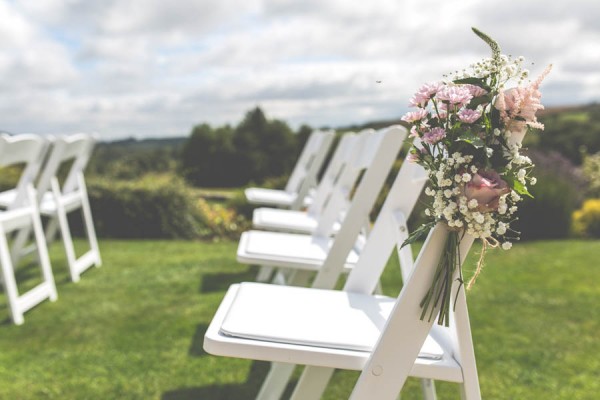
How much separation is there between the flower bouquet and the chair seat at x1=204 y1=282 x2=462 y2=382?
37 centimetres

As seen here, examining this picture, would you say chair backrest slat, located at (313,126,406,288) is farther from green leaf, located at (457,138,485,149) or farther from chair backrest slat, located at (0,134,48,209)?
chair backrest slat, located at (0,134,48,209)

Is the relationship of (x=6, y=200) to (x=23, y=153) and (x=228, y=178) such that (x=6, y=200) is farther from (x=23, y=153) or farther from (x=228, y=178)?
(x=228, y=178)

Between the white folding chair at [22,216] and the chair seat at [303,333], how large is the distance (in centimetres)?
234

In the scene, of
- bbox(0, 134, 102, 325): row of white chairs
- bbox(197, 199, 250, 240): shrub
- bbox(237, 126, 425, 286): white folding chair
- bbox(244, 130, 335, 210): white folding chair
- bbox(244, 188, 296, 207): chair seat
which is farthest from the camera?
bbox(197, 199, 250, 240): shrub

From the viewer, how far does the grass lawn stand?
2943 millimetres

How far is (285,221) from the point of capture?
4.10m

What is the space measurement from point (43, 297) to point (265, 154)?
6.50 meters

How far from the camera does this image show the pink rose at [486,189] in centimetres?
134

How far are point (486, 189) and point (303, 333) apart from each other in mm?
611

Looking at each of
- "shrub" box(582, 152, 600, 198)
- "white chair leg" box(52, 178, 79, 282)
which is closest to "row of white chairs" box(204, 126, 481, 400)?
"white chair leg" box(52, 178, 79, 282)

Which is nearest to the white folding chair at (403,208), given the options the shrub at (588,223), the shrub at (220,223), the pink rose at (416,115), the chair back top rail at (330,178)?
the pink rose at (416,115)

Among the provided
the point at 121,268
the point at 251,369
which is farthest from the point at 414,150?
the point at 121,268

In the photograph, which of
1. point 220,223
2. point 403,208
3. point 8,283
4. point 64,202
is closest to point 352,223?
point 403,208

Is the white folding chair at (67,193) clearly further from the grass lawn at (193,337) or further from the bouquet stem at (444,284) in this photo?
the bouquet stem at (444,284)
